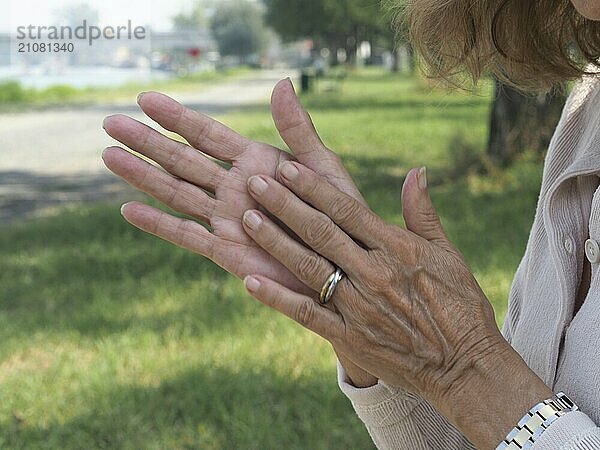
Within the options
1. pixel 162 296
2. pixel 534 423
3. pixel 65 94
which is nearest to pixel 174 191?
pixel 534 423

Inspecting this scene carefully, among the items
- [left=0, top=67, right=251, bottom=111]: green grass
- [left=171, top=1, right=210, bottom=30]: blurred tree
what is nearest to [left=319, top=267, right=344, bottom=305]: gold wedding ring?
[left=171, top=1, right=210, bottom=30]: blurred tree

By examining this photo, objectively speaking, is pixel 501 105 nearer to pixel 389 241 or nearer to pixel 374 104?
pixel 389 241

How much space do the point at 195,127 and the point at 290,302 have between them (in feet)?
1.03

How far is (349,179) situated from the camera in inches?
57.7

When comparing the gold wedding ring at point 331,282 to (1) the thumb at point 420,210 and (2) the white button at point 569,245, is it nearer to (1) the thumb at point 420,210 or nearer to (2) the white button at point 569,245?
(1) the thumb at point 420,210

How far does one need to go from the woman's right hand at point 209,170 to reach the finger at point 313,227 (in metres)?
0.08

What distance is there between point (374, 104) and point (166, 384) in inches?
743

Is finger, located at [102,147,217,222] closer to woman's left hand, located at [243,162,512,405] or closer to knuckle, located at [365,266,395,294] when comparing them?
woman's left hand, located at [243,162,512,405]

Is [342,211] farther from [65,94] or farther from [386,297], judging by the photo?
[65,94]

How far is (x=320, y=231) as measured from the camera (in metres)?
1.33

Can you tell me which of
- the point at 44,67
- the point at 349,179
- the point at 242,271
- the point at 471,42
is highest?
the point at 471,42

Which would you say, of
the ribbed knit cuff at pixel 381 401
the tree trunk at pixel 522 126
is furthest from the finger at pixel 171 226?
the tree trunk at pixel 522 126

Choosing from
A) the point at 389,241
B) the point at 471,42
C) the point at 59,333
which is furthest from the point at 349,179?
the point at 59,333

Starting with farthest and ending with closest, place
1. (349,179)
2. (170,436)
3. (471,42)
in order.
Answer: (170,436), (471,42), (349,179)
